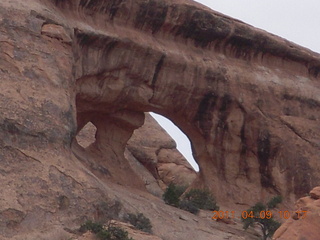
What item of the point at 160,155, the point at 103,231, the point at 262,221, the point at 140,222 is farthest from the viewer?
the point at 160,155

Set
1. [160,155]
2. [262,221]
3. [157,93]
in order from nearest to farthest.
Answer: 1. [262,221]
2. [157,93]
3. [160,155]

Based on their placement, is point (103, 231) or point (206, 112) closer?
point (103, 231)

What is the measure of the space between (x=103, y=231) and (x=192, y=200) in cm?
1042

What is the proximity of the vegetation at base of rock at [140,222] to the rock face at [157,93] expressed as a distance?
1.02 ft

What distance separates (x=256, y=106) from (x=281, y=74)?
7.42 ft

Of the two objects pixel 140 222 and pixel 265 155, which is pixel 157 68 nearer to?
pixel 265 155

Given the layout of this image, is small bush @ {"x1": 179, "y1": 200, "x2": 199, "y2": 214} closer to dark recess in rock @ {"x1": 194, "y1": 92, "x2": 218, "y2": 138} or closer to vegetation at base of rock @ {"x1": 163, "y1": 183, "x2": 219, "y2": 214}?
vegetation at base of rock @ {"x1": 163, "y1": 183, "x2": 219, "y2": 214}

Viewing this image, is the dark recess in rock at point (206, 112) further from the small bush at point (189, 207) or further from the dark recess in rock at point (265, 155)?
the small bush at point (189, 207)

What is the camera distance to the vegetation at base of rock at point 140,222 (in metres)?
16.5

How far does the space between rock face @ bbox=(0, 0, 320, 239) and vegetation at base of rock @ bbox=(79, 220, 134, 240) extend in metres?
0.92

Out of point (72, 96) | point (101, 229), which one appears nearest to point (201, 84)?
point (72, 96)

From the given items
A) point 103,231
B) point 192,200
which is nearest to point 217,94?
point 192,200

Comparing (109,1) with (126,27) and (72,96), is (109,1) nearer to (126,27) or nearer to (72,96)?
(126,27)

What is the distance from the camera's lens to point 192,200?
24.9 metres
